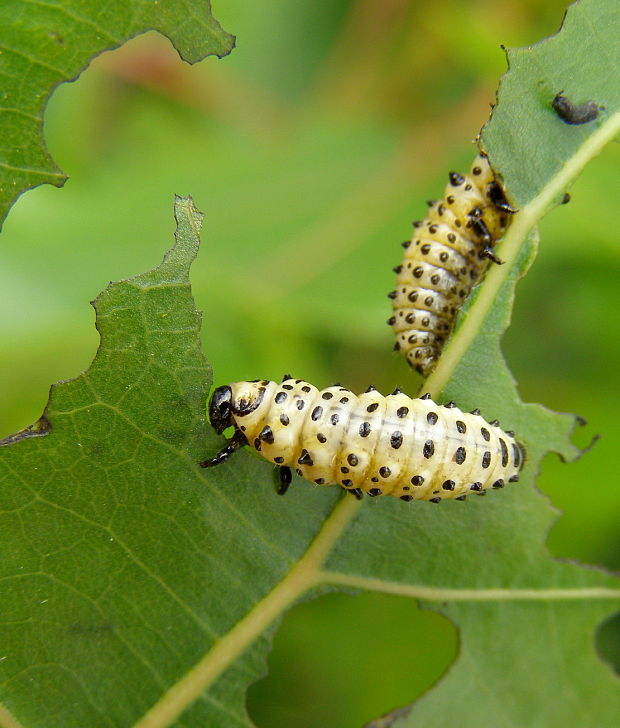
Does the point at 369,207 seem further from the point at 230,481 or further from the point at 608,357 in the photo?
the point at 230,481

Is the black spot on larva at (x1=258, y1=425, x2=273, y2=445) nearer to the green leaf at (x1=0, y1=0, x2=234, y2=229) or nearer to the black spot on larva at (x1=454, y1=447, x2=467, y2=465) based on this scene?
the black spot on larva at (x1=454, y1=447, x2=467, y2=465)

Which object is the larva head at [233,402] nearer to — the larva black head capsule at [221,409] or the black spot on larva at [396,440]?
the larva black head capsule at [221,409]

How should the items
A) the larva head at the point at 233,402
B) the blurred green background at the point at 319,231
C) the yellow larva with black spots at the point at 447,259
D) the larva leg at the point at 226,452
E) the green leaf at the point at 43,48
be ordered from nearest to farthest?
A: 1. the green leaf at the point at 43,48
2. the larva leg at the point at 226,452
3. the larva head at the point at 233,402
4. the yellow larva with black spots at the point at 447,259
5. the blurred green background at the point at 319,231

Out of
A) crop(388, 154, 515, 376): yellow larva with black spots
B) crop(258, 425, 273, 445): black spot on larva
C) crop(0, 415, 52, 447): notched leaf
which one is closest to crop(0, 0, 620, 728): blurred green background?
crop(388, 154, 515, 376): yellow larva with black spots

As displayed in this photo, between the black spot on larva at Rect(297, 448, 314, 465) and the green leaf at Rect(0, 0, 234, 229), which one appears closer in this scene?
the green leaf at Rect(0, 0, 234, 229)

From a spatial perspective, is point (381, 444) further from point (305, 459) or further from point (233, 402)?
point (233, 402)

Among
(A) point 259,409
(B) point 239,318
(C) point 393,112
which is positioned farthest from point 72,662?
(C) point 393,112

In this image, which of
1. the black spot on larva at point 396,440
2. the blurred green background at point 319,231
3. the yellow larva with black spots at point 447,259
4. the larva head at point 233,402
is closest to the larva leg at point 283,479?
the larva head at point 233,402
